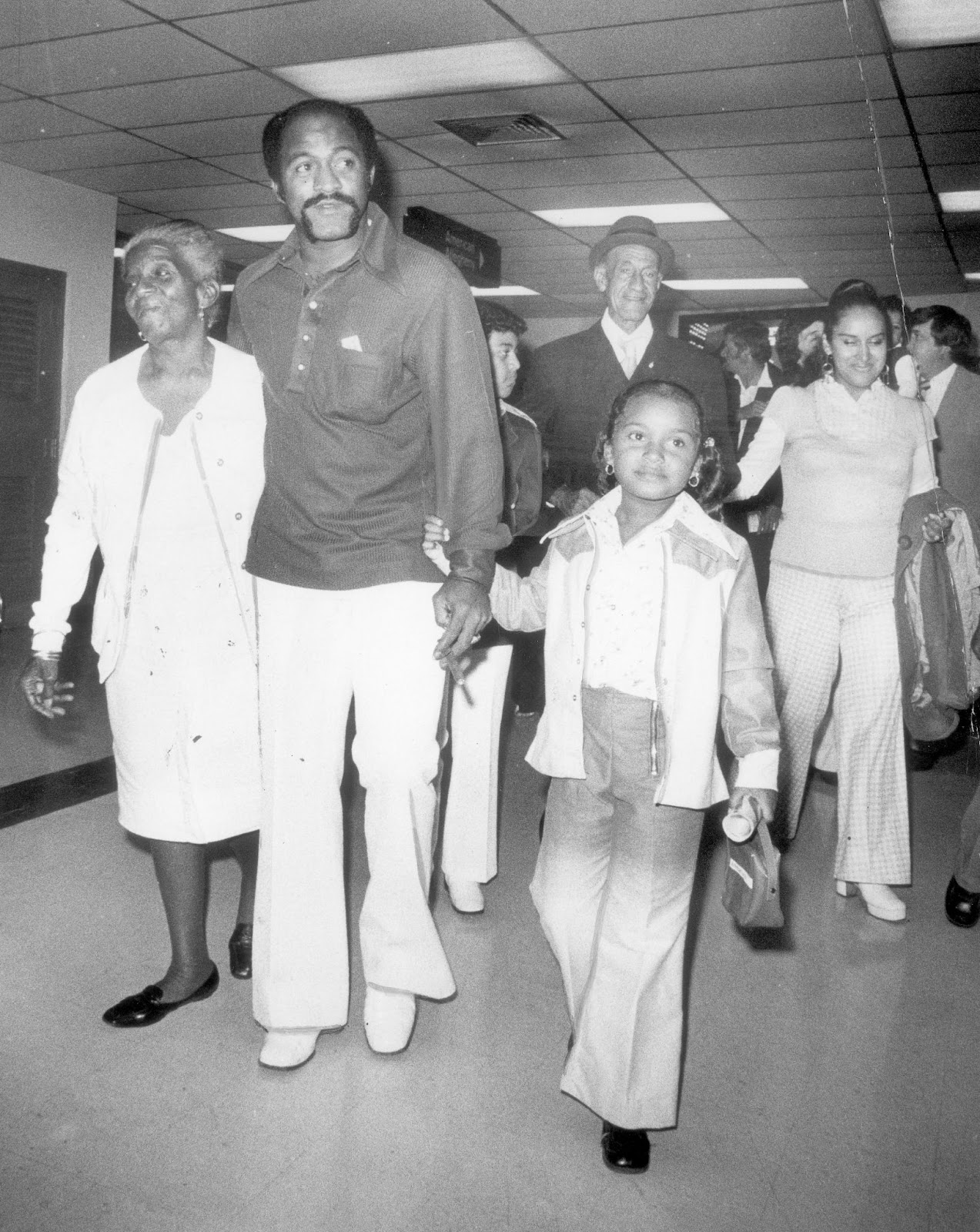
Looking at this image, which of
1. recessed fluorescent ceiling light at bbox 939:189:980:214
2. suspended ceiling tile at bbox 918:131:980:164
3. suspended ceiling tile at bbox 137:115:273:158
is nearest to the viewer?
suspended ceiling tile at bbox 918:131:980:164

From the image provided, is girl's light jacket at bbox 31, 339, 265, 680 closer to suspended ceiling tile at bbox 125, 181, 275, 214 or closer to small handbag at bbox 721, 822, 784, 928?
small handbag at bbox 721, 822, 784, 928

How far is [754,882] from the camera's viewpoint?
1642 millimetres

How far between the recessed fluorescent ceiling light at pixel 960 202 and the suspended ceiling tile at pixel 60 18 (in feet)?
16.2

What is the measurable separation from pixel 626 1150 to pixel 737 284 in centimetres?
999

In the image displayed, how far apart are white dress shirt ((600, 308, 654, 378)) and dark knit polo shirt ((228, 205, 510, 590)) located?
0.96 meters

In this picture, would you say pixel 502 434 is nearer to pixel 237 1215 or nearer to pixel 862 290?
pixel 862 290

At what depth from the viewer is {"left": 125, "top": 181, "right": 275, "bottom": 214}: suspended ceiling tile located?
25.0 feet

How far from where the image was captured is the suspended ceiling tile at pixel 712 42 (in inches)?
173

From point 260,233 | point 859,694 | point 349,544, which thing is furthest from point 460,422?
point 260,233

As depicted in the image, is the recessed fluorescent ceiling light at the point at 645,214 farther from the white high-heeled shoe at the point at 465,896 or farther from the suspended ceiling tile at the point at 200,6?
the white high-heeled shoe at the point at 465,896

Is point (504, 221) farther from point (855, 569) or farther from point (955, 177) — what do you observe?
point (855, 569)

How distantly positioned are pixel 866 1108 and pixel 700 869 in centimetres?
128

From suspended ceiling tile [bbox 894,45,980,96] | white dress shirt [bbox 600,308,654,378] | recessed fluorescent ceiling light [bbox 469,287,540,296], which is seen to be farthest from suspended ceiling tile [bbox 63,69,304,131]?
recessed fluorescent ceiling light [bbox 469,287,540,296]

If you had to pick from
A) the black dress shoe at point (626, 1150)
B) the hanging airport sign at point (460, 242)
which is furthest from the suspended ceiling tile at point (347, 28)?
the black dress shoe at point (626, 1150)
